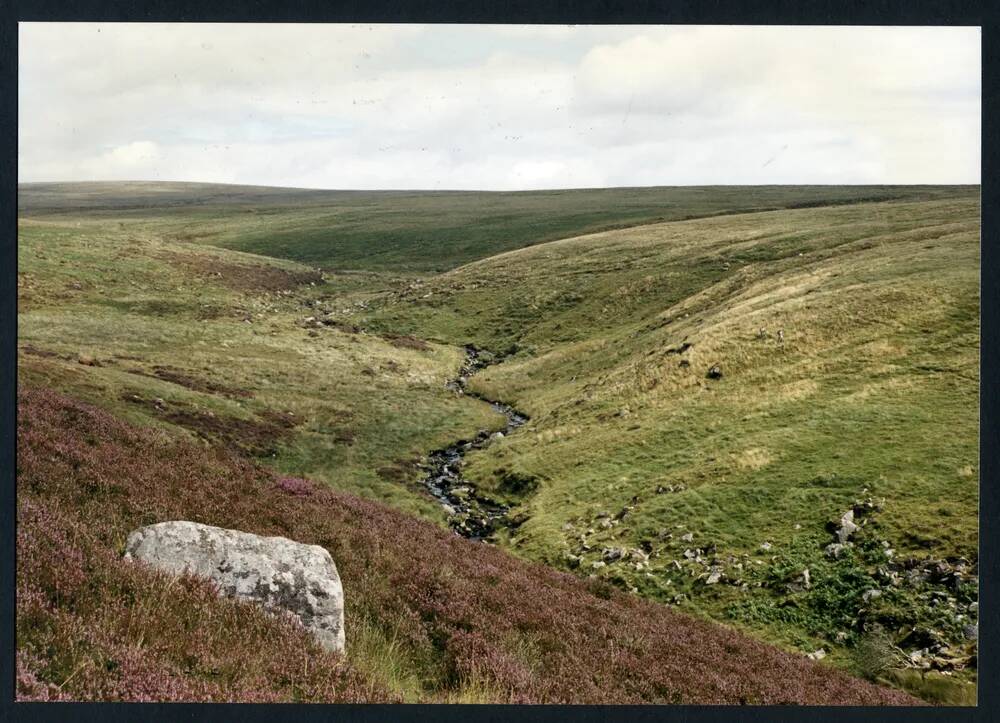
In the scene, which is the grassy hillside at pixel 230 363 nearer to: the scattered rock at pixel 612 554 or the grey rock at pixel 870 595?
the scattered rock at pixel 612 554

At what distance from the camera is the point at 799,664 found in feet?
37.5

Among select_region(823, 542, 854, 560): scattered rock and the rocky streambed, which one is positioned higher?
select_region(823, 542, 854, 560): scattered rock

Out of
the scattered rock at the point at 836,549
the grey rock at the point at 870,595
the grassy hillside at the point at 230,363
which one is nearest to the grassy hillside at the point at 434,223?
the grassy hillside at the point at 230,363

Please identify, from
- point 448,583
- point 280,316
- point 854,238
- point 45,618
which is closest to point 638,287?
point 854,238

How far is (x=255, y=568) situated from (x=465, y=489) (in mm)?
21852

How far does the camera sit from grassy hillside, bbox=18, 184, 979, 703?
16172mm

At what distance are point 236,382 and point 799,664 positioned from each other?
36.7m

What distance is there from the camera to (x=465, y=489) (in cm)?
2942

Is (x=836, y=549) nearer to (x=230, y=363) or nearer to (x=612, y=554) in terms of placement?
(x=612, y=554)

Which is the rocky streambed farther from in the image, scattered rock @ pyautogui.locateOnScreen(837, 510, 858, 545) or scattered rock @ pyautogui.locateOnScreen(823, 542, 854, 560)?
scattered rock @ pyautogui.locateOnScreen(837, 510, 858, 545)

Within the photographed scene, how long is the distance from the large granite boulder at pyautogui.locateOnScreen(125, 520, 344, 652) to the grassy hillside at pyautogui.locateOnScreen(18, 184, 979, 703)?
2.89ft

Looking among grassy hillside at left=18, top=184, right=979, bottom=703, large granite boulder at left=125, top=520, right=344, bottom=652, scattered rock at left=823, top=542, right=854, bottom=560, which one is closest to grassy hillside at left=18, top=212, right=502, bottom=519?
grassy hillside at left=18, top=184, right=979, bottom=703

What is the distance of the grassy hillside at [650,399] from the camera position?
16.2m

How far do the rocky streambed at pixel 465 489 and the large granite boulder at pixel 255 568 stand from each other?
53.7ft
